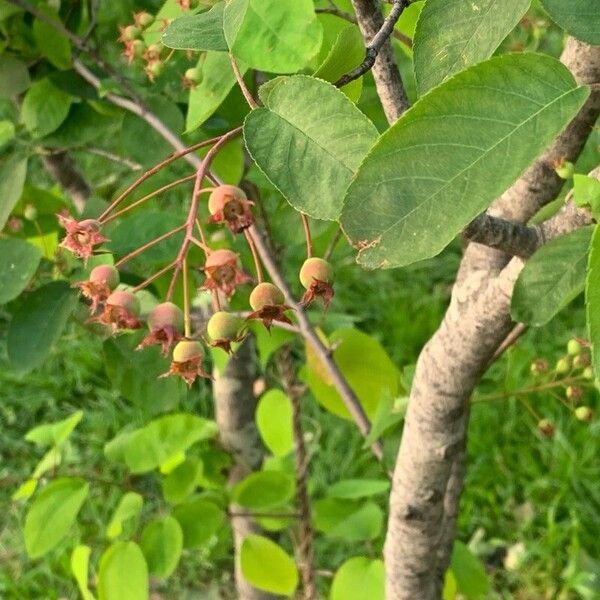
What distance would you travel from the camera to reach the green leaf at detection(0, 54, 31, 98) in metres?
1.10

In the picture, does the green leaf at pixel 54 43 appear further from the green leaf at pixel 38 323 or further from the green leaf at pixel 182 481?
the green leaf at pixel 182 481

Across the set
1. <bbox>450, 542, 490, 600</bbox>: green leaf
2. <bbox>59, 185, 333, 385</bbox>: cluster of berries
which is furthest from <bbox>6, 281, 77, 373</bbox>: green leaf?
<bbox>450, 542, 490, 600</bbox>: green leaf

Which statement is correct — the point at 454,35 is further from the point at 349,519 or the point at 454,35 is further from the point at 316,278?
the point at 349,519

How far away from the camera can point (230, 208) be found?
1.61 feet

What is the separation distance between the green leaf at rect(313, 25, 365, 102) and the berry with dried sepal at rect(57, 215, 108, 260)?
154 mm

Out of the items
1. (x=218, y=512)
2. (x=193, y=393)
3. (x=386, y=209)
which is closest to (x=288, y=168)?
(x=386, y=209)

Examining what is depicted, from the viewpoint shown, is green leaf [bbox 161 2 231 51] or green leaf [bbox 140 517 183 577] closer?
green leaf [bbox 161 2 231 51]

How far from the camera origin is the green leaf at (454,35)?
0.44m

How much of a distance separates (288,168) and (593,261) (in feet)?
0.50

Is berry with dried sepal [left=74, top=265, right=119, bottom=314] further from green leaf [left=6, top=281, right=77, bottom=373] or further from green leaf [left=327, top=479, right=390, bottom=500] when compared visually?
green leaf [left=327, top=479, right=390, bottom=500]

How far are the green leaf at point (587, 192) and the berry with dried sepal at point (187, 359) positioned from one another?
0.81ft

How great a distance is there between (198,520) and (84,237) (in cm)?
76

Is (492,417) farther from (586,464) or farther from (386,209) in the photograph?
(386,209)

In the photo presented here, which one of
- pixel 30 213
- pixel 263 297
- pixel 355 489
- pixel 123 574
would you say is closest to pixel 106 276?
pixel 263 297
